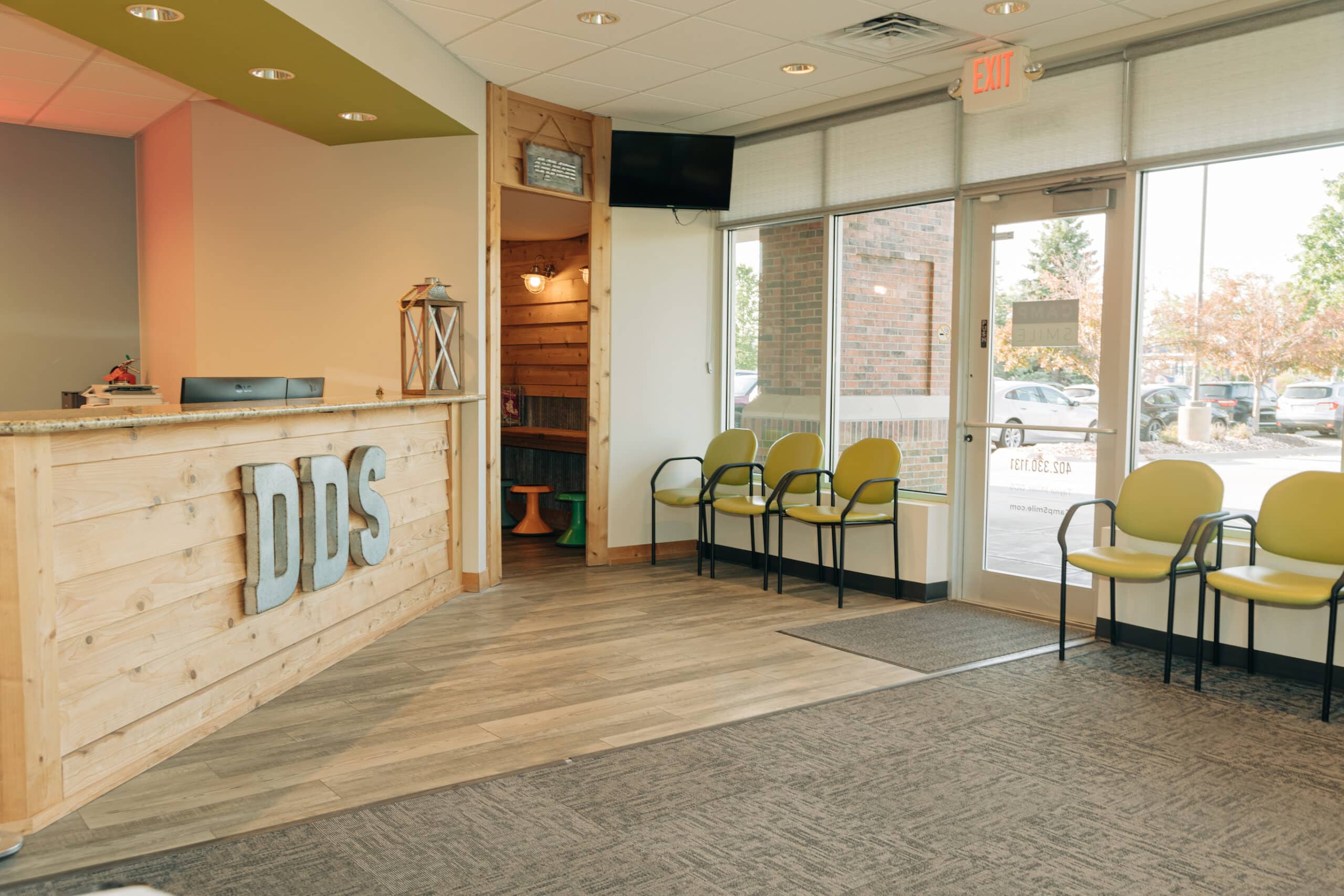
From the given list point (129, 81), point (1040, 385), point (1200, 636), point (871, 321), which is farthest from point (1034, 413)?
point (129, 81)

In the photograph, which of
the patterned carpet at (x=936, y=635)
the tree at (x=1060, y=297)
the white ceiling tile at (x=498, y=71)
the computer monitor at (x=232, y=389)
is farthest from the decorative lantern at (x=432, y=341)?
the tree at (x=1060, y=297)

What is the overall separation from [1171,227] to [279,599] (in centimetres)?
453

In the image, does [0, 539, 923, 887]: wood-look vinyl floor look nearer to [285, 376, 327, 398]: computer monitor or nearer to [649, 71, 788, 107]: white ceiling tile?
[285, 376, 327, 398]: computer monitor

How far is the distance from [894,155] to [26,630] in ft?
17.2

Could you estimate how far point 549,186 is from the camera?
21.2ft

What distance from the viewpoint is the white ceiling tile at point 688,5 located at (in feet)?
15.3

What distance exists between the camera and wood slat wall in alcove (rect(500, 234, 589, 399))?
8625 millimetres

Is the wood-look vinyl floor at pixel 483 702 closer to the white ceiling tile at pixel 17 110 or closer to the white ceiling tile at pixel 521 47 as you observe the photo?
the white ceiling tile at pixel 521 47

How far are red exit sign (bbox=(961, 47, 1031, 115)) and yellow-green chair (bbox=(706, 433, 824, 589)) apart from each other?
7.63 ft

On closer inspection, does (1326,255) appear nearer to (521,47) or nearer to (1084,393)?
(1084,393)

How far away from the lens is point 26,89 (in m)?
6.23

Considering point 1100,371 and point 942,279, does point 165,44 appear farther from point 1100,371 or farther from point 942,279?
point 1100,371

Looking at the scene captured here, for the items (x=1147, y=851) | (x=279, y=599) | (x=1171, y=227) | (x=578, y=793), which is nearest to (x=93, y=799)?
(x=279, y=599)

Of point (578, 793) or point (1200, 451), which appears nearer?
point (578, 793)
